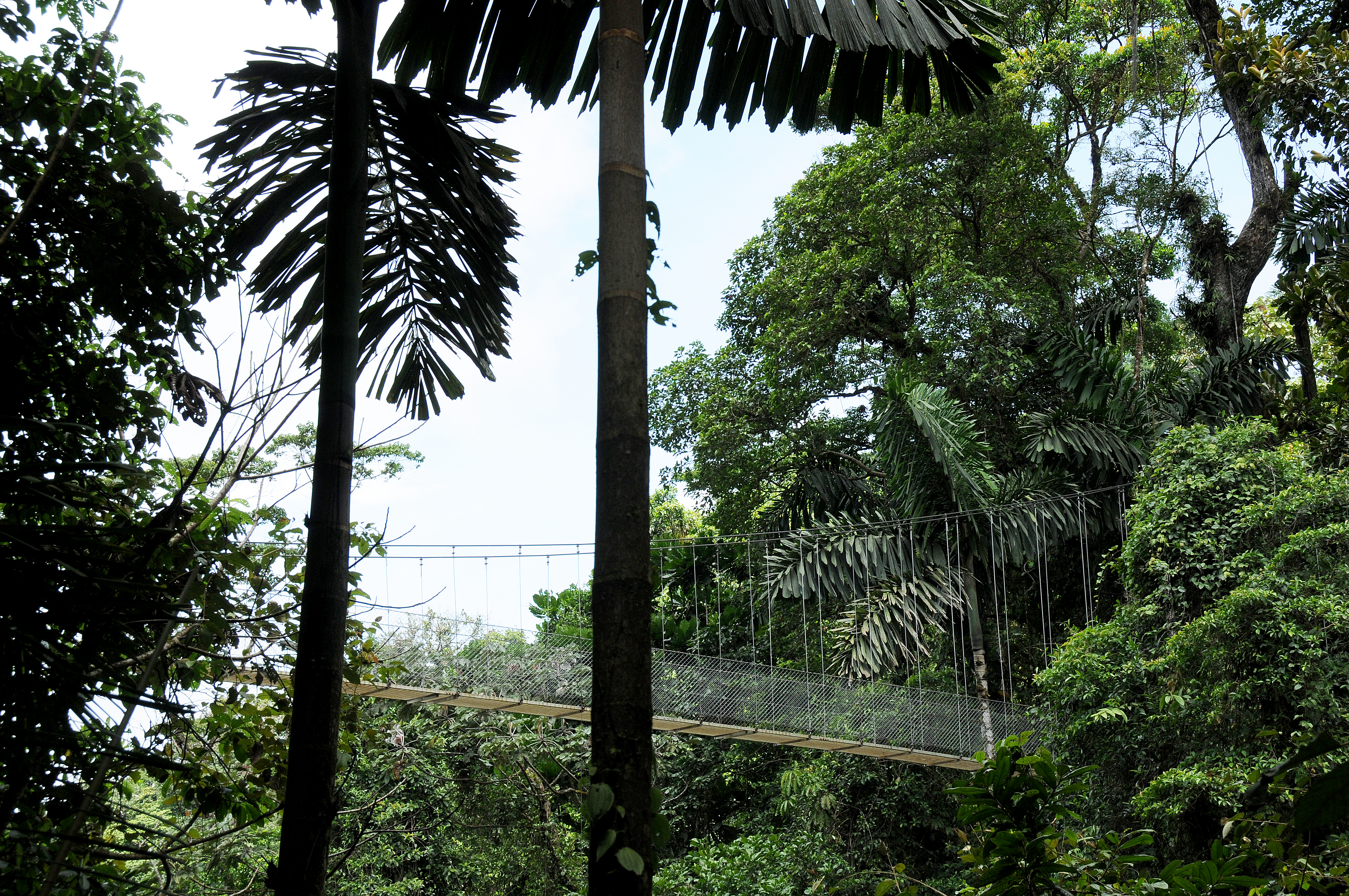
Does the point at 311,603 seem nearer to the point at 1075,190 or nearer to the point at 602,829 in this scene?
the point at 602,829

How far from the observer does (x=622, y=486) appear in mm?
1032

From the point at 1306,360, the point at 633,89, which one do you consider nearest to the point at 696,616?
the point at 1306,360

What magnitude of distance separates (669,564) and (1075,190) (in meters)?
5.25

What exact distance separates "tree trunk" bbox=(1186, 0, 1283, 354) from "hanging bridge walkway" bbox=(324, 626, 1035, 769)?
414cm

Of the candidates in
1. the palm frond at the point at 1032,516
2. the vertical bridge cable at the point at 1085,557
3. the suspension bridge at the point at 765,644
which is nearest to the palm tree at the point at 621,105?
the suspension bridge at the point at 765,644

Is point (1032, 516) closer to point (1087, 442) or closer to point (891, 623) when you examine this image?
point (1087, 442)

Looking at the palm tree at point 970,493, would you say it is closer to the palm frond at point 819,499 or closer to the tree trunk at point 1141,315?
the tree trunk at point 1141,315

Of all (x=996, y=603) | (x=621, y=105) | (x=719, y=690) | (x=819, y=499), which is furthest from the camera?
(x=819, y=499)

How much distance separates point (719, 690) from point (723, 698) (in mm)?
57

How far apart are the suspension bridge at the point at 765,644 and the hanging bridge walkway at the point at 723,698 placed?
0.03 ft

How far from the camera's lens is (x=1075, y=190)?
33.8 ft

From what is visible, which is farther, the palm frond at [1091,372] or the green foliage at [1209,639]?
the palm frond at [1091,372]

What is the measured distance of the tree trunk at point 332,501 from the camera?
3.92 ft

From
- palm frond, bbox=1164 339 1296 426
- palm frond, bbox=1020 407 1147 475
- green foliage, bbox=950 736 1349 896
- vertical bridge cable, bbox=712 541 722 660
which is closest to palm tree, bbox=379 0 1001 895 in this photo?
green foliage, bbox=950 736 1349 896
